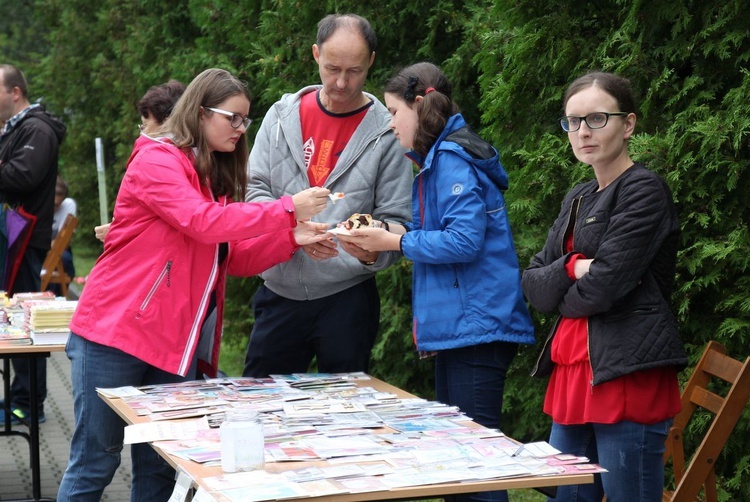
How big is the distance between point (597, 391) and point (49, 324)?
9.17 ft

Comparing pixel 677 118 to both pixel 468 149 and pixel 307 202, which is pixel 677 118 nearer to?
pixel 468 149

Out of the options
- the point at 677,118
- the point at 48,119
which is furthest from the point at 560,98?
the point at 48,119

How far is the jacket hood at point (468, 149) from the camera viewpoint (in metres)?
3.64

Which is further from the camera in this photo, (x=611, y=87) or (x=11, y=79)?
(x=11, y=79)

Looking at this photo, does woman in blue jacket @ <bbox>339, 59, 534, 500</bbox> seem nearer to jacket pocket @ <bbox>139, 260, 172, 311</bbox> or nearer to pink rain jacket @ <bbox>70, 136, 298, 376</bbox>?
pink rain jacket @ <bbox>70, 136, 298, 376</bbox>

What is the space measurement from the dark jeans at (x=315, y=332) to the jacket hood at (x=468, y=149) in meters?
0.77

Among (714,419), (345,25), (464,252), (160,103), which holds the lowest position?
(714,419)

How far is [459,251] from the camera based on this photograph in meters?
3.55

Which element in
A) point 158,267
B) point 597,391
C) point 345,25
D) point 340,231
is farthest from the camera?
point 345,25

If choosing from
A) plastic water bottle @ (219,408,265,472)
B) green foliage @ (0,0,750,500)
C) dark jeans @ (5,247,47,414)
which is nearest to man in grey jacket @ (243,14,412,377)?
green foliage @ (0,0,750,500)

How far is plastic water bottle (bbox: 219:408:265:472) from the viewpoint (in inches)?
106

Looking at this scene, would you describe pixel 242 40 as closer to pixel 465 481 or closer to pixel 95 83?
pixel 465 481

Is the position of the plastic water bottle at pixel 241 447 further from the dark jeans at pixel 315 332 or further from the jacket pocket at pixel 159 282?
the dark jeans at pixel 315 332

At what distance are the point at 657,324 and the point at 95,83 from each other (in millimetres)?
13329
